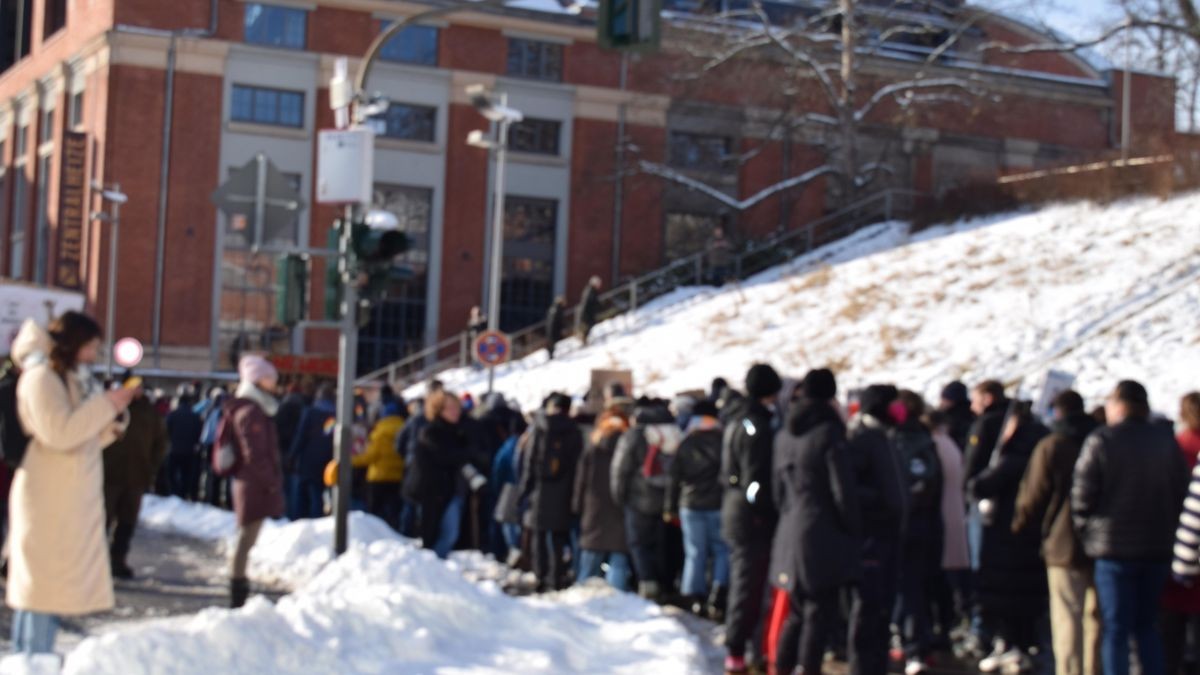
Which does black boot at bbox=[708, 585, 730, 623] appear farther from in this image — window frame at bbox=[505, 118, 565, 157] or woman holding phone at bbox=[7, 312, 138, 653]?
window frame at bbox=[505, 118, 565, 157]

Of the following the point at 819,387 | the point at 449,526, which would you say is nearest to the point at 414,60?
the point at 449,526

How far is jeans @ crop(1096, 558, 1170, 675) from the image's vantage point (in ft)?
A: 29.3

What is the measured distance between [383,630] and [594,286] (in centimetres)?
2760

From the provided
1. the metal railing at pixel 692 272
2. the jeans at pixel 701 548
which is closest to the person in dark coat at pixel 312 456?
the jeans at pixel 701 548

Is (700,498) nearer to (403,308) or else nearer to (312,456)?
(312,456)

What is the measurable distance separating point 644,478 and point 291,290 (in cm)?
385

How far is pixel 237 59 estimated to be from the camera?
4719 centimetres

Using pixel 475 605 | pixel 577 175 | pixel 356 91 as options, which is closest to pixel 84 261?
pixel 577 175

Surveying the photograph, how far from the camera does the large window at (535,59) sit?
50219mm

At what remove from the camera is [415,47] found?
49031 millimetres

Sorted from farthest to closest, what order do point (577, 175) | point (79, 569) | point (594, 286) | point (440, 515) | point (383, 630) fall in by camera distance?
point (577, 175) < point (594, 286) < point (440, 515) < point (383, 630) < point (79, 569)

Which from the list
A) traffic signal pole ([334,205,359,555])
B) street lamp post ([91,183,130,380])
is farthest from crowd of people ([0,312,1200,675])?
street lamp post ([91,183,130,380])

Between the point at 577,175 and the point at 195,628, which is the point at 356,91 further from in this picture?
the point at 577,175

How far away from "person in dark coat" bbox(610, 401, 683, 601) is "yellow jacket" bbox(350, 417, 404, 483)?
14.0ft
